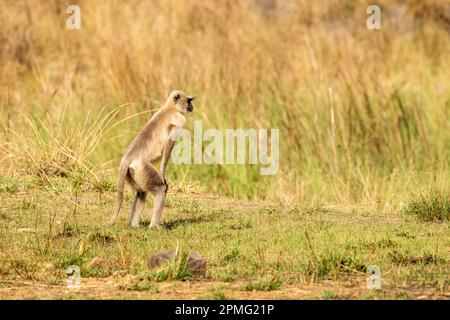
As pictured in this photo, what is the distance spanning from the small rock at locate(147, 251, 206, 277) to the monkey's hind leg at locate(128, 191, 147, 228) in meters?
1.57

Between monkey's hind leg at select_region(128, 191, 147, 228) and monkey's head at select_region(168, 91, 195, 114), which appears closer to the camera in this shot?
monkey's hind leg at select_region(128, 191, 147, 228)

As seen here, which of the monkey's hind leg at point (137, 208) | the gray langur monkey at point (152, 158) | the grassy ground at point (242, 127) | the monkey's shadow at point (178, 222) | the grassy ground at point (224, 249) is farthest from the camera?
the monkey's shadow at point (178, 222)

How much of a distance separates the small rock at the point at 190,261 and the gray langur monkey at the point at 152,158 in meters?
1.36

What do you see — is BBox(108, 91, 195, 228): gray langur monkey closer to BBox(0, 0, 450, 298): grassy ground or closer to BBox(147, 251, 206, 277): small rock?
BBox(0, 0, 450, 298): grassy ground

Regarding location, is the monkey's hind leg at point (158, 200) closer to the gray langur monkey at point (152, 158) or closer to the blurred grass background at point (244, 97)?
the gray langur monkey at point (152, 158)

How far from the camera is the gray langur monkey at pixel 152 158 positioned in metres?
9.01

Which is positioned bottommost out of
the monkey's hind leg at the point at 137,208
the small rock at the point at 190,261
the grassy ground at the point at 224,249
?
the grassy ground at the point at 224,249

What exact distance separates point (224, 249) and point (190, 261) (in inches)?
37.5

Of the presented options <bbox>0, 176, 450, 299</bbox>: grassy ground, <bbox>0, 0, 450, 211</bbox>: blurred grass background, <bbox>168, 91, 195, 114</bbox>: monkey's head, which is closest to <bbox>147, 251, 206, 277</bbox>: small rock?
<bbox>0, 176, 450, 299</bbox>: grassy ground

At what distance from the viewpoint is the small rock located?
759 centimetres

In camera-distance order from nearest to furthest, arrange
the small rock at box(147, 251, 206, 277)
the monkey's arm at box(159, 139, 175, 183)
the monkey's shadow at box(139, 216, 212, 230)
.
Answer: the small rock at box(147, 251, 206, 277)
the monkey's arm at box(159, 139, 175, 183)
the monkey's shadow at box(139, 216, 212, 230)

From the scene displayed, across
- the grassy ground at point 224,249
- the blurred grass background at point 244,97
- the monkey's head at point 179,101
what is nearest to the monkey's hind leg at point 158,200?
the grassy ground at point 224,249
